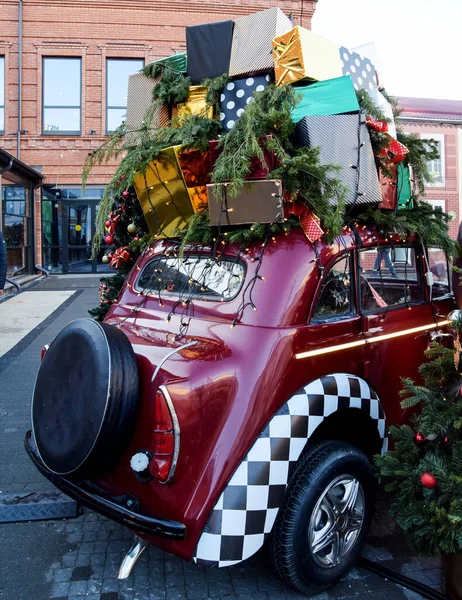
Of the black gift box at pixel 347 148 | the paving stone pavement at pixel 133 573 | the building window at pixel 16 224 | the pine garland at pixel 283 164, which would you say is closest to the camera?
the paving stone pavement at pixel 133 573

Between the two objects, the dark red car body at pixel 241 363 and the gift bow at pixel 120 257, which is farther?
the gift bow at pixel 120 257

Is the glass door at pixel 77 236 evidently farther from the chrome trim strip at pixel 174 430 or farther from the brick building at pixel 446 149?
the chrome trim strip at pixel 174 430

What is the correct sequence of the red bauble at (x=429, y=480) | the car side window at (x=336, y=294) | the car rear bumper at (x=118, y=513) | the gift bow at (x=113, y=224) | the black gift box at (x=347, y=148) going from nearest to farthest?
the car rear bumper at (x=118, y=513) < the red bauble at (x=429, y=480) < the car side window at (x=336, y=294) < the black gift box at (x=347, y=148) < the gift bow at (x=113, y=224)

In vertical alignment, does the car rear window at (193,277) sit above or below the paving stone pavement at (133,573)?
above

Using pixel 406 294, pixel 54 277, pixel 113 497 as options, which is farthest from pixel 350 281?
pixel 54 277

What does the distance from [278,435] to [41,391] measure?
129cm

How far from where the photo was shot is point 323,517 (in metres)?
2.83

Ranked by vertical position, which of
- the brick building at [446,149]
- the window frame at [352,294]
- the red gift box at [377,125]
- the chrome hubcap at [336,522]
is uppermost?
the brick building at [446,149]

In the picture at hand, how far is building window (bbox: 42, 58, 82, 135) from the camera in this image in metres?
18.3

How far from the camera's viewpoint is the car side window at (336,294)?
3.07 meters

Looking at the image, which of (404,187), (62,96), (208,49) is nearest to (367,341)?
(404,187)

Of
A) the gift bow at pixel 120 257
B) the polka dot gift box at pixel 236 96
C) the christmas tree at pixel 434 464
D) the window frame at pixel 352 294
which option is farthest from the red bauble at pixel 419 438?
the gift bow at pixel 120 257

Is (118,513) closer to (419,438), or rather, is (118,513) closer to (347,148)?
(419,438)

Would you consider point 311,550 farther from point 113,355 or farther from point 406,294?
point 406,294
